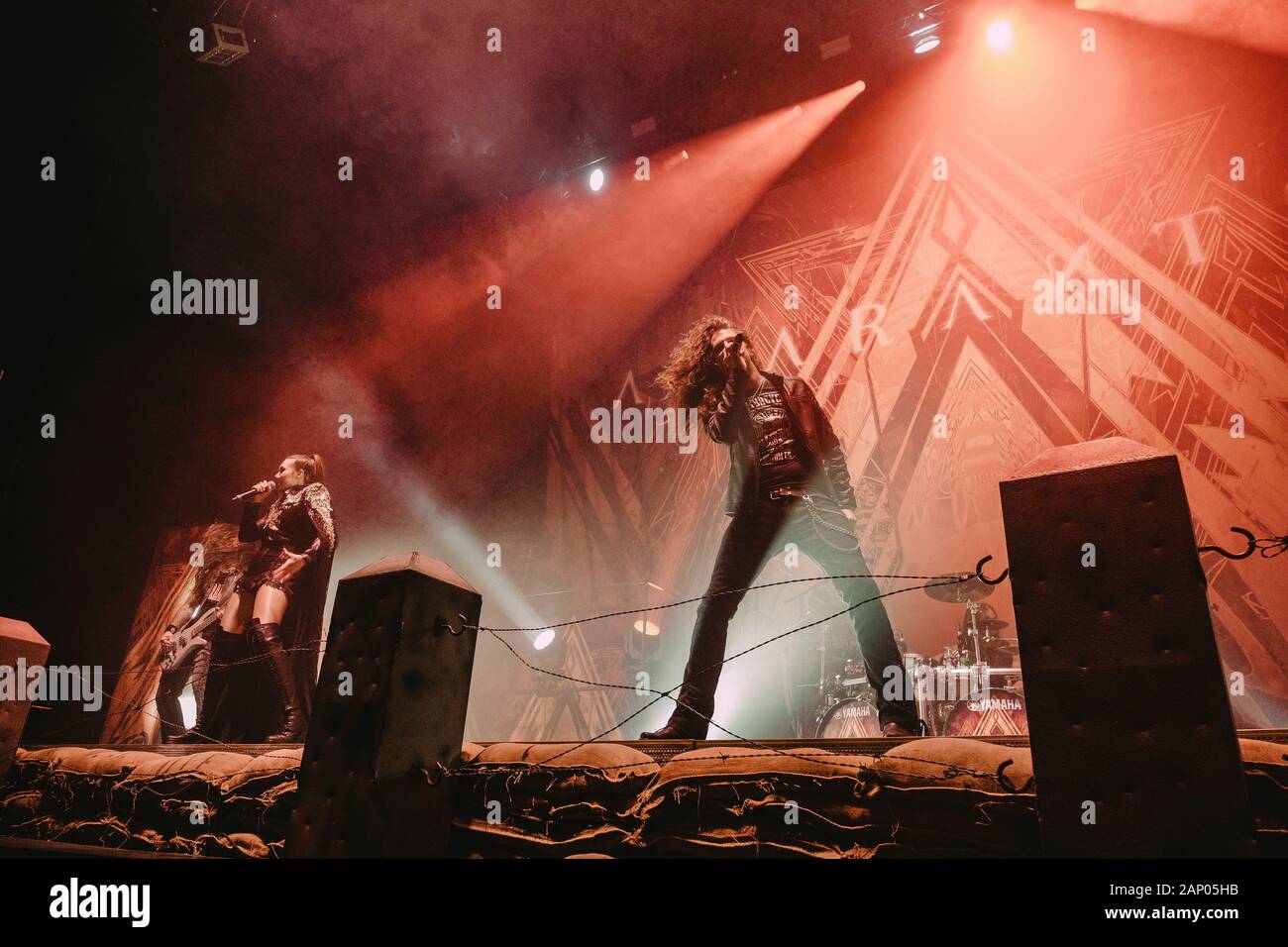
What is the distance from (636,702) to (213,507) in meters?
5.14

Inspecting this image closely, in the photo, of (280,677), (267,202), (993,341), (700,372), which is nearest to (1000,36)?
(993,341)

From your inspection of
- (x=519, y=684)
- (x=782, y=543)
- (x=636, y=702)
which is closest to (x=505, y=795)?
(x=782, y=543)

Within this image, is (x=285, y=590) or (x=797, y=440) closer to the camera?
(x=797, y=440)

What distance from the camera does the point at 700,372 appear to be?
4641mm

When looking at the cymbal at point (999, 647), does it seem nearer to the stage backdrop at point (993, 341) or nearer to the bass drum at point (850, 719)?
the stage backdrop at point (993, 341)

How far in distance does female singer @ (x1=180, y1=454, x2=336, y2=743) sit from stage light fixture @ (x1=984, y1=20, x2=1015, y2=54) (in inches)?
297

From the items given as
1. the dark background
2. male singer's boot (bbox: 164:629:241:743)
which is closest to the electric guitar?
male singer's boot (bbox: 164:629:241:743)

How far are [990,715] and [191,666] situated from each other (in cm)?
684

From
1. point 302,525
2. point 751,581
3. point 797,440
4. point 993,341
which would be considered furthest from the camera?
point 993,341

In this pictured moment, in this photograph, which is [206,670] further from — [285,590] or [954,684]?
[954,684]

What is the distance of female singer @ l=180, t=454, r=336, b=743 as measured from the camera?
556cm

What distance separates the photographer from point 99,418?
7703 mm

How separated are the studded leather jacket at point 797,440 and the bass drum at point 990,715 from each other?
2287 millimetres

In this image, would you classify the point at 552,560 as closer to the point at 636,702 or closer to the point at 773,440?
the point at 636,702
